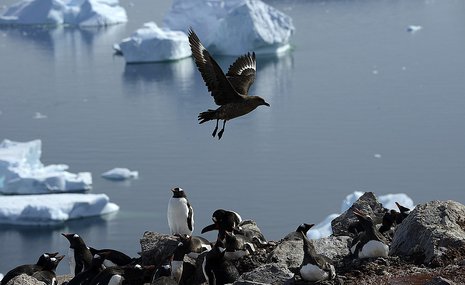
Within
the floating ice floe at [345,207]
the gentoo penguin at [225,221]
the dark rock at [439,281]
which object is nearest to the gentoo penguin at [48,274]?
the gentoo penguin at [225,221]

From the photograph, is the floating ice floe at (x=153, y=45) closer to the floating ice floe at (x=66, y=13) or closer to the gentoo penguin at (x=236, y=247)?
the floating ice floe at (x=66, y=13)

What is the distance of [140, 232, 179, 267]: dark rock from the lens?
33.4 feet

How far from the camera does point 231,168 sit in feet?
111

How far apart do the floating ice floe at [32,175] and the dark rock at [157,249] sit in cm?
2064

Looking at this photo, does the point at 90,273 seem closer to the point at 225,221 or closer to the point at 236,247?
the point at 236,247

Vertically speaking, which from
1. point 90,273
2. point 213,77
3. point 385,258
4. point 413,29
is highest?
point 213,77

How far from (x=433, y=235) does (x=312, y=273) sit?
147cm

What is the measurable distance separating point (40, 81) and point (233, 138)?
508 inches

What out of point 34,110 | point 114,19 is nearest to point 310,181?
point 34,110

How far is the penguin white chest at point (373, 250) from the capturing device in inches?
348

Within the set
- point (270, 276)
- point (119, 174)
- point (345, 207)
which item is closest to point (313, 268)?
point (270, 276)

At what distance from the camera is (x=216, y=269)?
360 inches

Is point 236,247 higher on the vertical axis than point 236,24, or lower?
higher

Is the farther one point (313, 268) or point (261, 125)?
point (261, 125)
